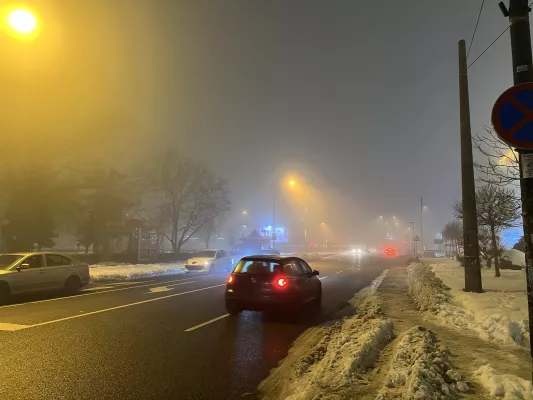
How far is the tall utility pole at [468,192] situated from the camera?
11.9 m

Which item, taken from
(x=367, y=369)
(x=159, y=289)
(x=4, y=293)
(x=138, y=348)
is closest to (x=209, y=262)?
(x=159, y=289)

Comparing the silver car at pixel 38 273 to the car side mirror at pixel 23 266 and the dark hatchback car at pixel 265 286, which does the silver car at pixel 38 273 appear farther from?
the dark hatchback car at pixel 265 286

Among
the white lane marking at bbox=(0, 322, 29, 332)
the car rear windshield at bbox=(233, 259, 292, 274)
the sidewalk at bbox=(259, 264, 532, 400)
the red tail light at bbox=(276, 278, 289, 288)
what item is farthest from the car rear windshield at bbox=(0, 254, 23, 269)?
the sidewalk at bbox=(259, 264, 532, 400)

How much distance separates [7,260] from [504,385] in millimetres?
14459

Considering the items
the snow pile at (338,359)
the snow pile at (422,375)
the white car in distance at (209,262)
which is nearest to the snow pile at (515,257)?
the white car in distance at (209,262)

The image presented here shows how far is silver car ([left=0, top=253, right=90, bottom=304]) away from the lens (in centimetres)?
1256

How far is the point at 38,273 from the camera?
13547mm

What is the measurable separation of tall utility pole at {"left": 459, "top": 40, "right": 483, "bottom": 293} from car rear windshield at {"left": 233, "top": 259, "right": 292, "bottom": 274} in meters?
5.63

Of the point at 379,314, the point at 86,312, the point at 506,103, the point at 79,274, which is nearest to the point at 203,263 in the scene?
the point at 79,274

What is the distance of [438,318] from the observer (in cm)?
912

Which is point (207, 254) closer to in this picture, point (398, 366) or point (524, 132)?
point (398, 366)

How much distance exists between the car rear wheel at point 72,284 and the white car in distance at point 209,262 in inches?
448

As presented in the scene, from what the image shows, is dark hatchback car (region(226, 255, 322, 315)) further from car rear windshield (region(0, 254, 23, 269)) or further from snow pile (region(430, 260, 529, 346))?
car rear windshield (region(0, 254, 23, 269))

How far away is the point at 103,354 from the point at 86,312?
177 inches
